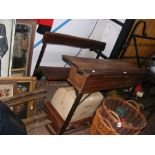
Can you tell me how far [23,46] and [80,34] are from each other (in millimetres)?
1093

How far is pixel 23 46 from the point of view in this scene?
8.51 ft

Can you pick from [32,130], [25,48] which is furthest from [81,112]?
[25,48]

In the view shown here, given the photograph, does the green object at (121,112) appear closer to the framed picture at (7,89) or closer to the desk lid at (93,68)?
the desk lid at (93,68)

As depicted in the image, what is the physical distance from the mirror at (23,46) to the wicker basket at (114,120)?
3.70 feet

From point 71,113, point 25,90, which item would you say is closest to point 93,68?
point 71,113

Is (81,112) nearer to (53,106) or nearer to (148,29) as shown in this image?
(53,106)

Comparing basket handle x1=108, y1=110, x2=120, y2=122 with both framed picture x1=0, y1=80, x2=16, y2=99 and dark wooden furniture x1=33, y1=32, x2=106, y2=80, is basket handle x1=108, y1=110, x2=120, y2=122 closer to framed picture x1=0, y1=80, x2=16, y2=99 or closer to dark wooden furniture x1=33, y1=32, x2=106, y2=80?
dark wooden furniture x1=33, y1=32, x2=106, y2=80

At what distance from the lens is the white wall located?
10.3 feet

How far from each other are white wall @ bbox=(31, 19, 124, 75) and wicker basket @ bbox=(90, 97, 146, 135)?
3.74 ft

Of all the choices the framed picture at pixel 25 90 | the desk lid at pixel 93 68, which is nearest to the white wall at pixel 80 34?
the framed picture at pixel 25 90

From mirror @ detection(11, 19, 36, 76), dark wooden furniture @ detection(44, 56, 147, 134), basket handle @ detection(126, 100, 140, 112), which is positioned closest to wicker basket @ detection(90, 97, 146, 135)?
basket handle @ detection(126, 100, 140, 112)

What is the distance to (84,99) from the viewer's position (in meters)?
2.31
